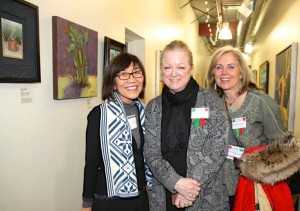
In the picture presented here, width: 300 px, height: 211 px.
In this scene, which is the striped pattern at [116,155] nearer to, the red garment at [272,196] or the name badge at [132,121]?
the name badge at [132,121]

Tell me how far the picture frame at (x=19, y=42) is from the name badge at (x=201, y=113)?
956 mm

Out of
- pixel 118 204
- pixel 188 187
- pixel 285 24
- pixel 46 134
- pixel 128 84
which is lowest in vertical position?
pixel 118 204

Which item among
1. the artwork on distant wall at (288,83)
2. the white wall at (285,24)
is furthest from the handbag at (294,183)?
the artwork on distant wall at (288,83)

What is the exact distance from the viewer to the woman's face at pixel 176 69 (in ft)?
5.08

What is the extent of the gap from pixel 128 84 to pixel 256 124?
0.95 metres

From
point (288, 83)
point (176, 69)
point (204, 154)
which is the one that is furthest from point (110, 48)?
point (288, 83)

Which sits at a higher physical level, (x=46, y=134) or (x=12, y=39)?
(x=12, y=39)

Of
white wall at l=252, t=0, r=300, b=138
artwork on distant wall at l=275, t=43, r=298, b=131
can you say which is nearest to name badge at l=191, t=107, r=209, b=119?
white wall at l=252, t=0, r=300, b=138

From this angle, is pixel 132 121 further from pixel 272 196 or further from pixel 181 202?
pixel 272 196

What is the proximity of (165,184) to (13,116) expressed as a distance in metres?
0.92

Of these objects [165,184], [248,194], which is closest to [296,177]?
[248,194]

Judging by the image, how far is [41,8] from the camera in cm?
175

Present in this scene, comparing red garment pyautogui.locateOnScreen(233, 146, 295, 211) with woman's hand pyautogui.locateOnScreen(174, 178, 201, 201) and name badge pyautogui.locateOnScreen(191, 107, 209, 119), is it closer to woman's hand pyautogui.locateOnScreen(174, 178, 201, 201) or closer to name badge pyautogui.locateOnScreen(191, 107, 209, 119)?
woman's hand pyautogui.locateOnScreen(174, 178, 201, 201)

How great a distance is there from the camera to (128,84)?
5.40 ft
